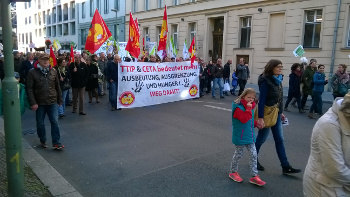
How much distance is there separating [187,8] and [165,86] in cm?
1541

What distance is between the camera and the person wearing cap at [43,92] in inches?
213

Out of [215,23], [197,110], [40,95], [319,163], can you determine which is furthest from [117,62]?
[215,23]

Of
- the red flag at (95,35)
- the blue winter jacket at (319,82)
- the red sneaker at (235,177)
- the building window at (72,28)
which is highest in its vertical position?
the building window at (72,28)

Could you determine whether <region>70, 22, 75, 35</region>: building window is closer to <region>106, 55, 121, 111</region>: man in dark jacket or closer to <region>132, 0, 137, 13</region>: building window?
<region>132, 0, 137, 13</region>: building window

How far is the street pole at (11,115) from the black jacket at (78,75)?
18.8 feet

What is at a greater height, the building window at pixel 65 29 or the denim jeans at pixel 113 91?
the building window at pixel 65 29

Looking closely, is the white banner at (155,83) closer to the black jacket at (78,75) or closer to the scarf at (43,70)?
the black jacket at (78,75)

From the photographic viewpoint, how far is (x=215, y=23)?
77.6 feet

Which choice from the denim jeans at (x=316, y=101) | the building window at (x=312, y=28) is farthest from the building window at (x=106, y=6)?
the denim jeans at (x=316, y=101)

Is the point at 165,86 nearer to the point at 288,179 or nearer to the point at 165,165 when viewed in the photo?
the point at 165,165

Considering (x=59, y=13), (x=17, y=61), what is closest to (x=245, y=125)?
(x=17, y=61)

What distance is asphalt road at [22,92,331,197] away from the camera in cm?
413

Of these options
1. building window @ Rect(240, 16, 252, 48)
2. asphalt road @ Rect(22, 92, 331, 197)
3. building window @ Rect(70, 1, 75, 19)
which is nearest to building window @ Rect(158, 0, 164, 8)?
building window @ Rect(240, 16, 252, 48)

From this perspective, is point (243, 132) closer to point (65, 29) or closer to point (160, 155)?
point (160, 155)
